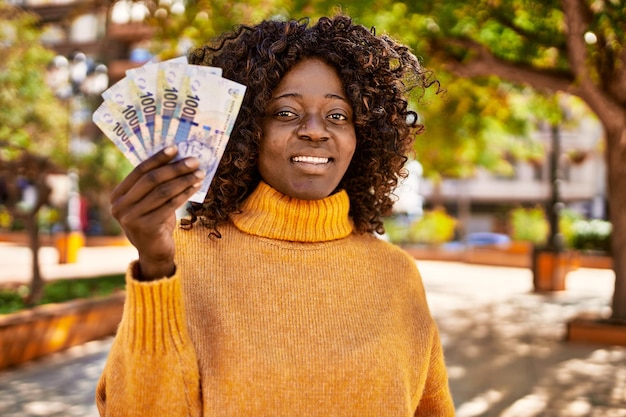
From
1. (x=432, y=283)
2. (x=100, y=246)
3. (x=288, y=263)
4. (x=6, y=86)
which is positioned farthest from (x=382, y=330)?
(x=100, y=246)

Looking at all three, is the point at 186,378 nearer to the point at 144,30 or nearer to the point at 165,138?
the point at 165,138

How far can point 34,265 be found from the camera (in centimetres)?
900

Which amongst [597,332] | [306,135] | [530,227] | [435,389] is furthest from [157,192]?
[530,227]

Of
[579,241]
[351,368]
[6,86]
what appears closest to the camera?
[351,368]

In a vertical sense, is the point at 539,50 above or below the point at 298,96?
above

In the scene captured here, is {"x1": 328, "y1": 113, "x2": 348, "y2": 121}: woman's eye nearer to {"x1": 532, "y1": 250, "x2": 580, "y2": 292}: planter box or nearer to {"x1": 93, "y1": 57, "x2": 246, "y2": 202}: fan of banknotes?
{"x1": 93, "y1": 57, "x2": 246, "y2": 202}: fan of banknotes

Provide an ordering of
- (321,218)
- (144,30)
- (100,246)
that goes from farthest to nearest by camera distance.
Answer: (144,30), (100,246), (321,218)

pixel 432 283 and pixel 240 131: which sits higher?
pixel 240 131

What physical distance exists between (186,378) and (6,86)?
49.4 ft

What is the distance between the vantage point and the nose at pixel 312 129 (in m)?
1.69

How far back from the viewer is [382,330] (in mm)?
1774

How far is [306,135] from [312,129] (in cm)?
2

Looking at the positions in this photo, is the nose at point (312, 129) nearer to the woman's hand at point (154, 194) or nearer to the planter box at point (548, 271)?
the woman's hand at point (154, 194)

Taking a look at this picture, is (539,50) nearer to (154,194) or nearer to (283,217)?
(283,217)
